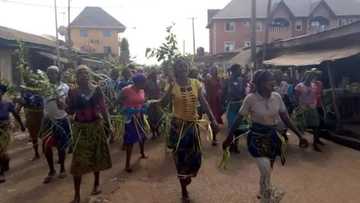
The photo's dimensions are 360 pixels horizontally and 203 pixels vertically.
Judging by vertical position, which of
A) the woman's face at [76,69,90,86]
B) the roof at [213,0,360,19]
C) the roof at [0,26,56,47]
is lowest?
the woman's face at [76,69,90,86]

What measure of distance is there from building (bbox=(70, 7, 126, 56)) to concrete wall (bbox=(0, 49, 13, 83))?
44667 mm

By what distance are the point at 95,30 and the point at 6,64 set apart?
46.3m

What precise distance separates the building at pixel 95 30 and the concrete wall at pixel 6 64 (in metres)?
44.7

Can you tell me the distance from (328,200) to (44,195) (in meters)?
3.75

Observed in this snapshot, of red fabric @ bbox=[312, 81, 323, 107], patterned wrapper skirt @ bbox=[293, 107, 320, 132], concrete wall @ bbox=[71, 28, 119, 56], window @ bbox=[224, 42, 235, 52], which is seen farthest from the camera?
concrete wall @ bbox=[71, 28, 119, 56]

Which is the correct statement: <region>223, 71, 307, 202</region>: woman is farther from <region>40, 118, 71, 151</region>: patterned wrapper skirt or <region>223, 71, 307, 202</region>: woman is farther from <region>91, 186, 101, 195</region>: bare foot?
<region>40, 118, 71, 151</region>: patterned wrapper skirt

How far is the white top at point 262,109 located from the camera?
4594mm

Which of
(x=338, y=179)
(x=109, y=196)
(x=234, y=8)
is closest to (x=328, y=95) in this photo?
(x=338, y=179)

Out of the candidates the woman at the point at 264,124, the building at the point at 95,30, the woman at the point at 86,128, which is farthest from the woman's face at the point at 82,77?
the building at the point at 95,30

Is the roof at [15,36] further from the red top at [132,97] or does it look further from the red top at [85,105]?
the red top at [85,105]

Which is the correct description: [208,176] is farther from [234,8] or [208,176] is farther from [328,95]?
[234,8]

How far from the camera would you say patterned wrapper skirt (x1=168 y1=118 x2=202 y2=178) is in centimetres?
530

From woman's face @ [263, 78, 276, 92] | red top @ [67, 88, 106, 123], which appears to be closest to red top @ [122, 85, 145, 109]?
red top @ [67, 88, 106, 123]

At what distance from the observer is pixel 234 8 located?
4809 centimetres
